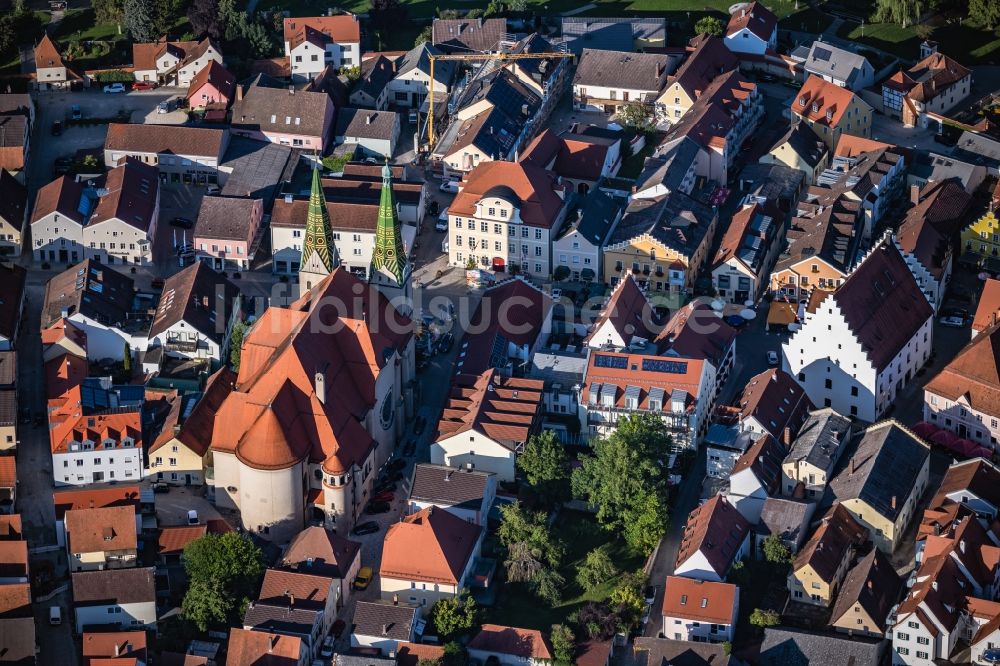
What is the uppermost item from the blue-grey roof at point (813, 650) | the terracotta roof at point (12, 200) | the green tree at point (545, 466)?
the terracotta roof at point (12, 200)

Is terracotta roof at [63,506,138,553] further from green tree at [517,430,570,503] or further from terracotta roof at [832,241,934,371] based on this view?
terracotta roof at [832,241,934,371]

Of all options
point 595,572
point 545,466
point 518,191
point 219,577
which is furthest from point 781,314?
point 219,577

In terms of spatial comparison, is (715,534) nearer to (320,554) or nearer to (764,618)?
(764,618)

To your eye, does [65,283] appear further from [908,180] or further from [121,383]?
[908,180]

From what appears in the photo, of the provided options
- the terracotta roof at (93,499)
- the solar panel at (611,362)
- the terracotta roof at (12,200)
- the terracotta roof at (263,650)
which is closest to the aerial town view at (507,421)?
the terracotta roof at (263,650)

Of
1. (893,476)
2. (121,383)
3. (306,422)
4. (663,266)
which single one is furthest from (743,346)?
(121,383)

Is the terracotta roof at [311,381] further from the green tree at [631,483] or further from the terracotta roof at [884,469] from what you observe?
the terracotta roof at [884,469]

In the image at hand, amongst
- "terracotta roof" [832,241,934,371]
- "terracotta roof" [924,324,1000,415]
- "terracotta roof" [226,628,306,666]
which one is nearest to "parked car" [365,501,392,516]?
"terracotta roof" [226,628,306,666]
